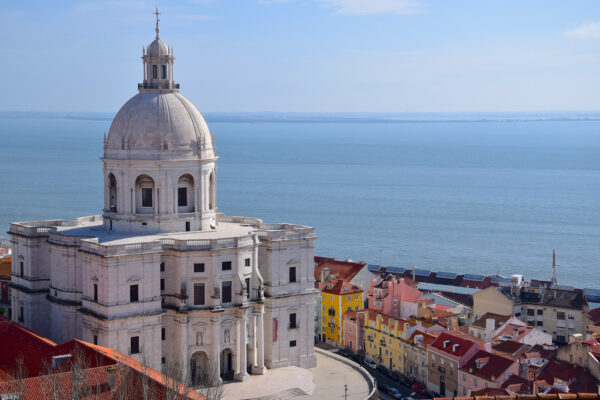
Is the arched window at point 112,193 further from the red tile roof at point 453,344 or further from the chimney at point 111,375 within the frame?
the red tile roof at point 453,344

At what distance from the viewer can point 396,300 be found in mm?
65562

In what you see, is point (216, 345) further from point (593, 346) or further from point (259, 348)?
point (593, 346)

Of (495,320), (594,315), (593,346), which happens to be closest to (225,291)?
(593,346)

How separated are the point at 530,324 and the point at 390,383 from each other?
15.4 m

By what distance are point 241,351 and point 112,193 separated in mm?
10988

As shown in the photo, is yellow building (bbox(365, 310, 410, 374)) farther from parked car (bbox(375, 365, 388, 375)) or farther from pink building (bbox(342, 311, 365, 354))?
pink building (bbox(342, 311, 365, 354))

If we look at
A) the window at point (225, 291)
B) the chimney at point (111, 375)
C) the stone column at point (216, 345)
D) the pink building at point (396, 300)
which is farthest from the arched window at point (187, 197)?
the pink building at point (396, 300)

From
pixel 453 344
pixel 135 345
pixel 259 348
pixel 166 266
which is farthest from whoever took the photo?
pixel 453 344

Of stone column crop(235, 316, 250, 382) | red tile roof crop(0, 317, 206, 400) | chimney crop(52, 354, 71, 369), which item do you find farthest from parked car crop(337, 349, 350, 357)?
chimney crop(52, 354, 71, 369)

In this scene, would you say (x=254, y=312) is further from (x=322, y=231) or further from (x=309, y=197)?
(x=309, y=197)

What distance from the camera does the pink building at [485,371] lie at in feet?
162

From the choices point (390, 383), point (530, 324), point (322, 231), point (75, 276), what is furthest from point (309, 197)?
point (75, 276)

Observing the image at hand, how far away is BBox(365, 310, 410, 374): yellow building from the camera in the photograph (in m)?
57.9

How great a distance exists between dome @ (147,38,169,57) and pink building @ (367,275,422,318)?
25.1 m
